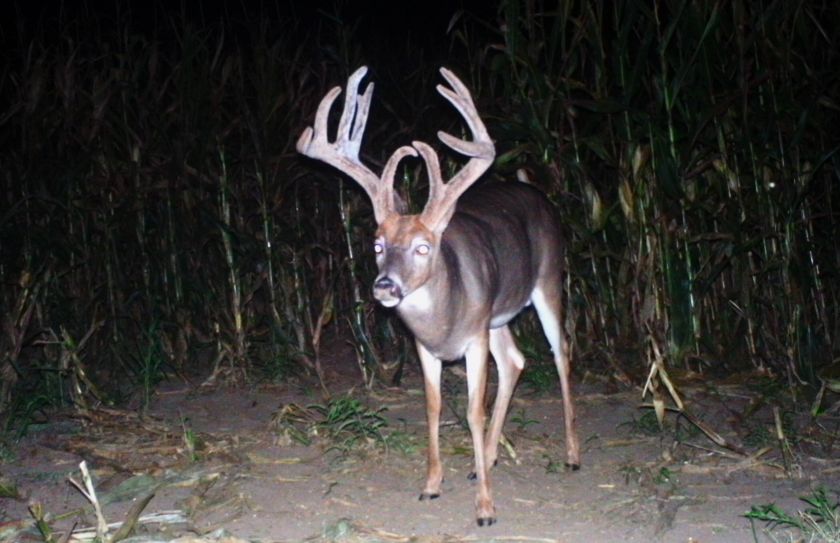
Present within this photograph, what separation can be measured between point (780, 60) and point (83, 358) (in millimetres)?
5064

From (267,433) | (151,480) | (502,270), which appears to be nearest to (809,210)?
(502,270)

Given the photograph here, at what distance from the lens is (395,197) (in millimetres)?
5594

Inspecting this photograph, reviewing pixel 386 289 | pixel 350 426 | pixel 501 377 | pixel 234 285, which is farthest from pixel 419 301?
pixel 234 285

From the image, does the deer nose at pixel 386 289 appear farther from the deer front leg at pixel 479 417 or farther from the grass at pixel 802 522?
the grass at pixel 802 522

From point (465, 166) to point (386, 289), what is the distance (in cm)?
75

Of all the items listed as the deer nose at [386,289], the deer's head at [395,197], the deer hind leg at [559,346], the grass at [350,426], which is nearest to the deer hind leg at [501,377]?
the deer hind leg at [559,346]

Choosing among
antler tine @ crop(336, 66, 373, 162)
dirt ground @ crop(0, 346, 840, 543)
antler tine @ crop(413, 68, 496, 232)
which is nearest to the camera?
dirt ground @ crop(0, 346, 840, 543)

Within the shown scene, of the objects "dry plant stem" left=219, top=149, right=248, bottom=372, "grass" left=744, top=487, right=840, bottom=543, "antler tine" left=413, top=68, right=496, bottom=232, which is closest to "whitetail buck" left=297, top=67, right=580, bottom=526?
"antler tine" left=413, top=68, right=496, bottom=232

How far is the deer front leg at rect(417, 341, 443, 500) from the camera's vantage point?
556cm

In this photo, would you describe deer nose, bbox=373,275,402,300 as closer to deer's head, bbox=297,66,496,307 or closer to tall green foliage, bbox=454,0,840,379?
deer's head, bbox=297,66,496,307

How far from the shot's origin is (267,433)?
6.53 meters

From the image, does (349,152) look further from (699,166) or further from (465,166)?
(699,166)

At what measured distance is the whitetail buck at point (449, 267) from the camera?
5.32 meters

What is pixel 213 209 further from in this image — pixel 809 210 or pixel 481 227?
pixel 809 210
